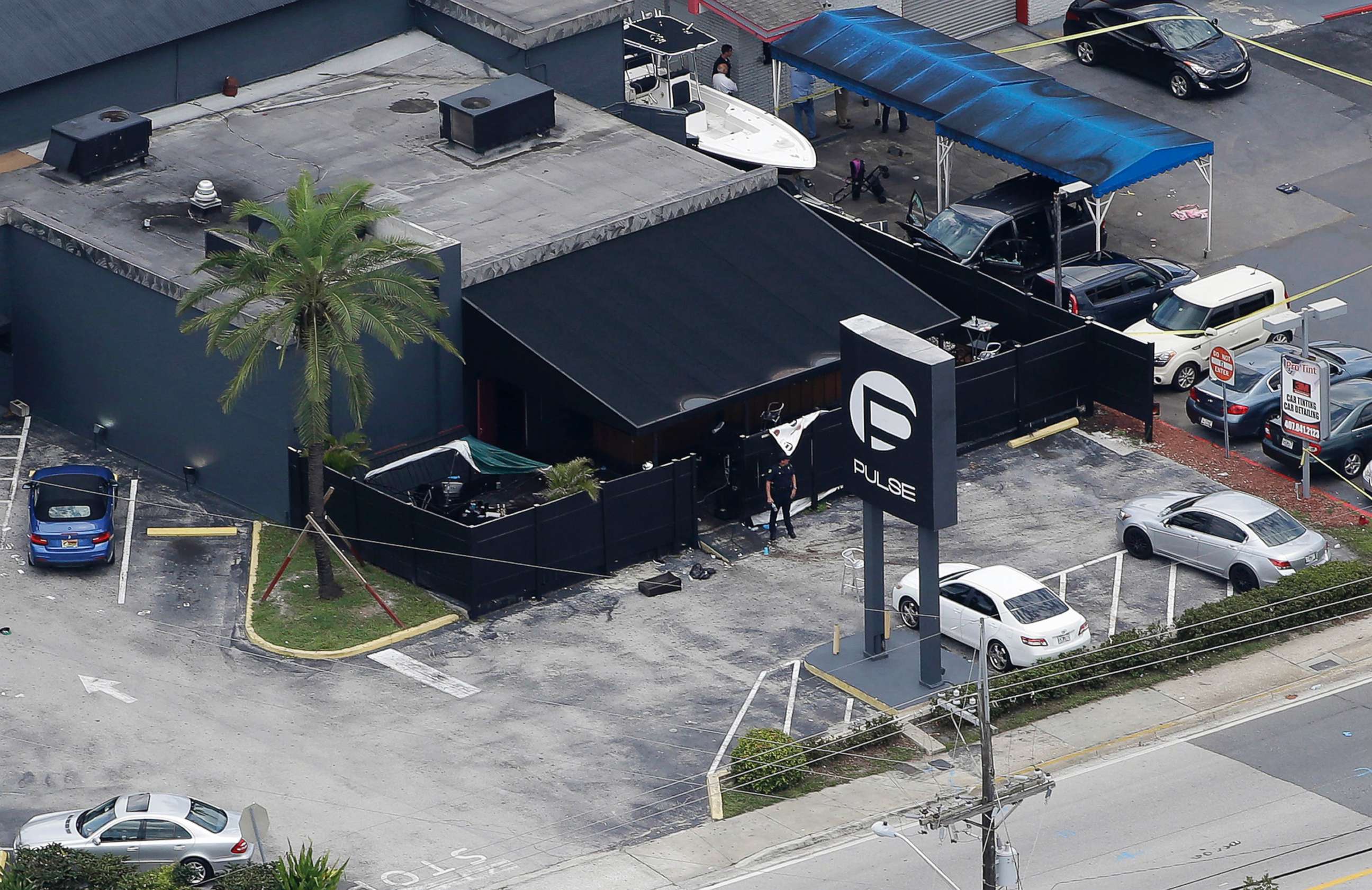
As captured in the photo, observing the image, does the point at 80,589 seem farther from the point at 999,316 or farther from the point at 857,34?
the point at 857,34

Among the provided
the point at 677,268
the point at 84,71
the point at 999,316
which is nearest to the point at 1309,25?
the point at 999,316

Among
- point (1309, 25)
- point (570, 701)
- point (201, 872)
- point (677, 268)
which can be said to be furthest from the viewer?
point (1309, 25)

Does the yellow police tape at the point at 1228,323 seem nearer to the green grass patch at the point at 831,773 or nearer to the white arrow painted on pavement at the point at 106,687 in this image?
the green grass patch at the point at 831,773

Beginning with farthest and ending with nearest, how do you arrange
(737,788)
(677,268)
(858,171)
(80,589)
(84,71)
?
(858,171)
(84,71)
(677,268)
(80,589)
(737,788)

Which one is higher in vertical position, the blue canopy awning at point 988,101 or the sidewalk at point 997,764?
the blue canopy awning at point 988,101

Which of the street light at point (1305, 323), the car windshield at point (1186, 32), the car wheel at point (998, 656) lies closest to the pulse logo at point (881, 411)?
the car wheel at point (998, 656)

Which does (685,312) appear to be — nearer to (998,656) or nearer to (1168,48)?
(998,656)

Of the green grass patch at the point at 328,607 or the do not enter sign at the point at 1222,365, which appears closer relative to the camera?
the green grass patch at the point at 328,607

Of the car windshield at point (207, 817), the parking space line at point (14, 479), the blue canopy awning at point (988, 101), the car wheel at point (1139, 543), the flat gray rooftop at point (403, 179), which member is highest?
the flat gray rooftop at point (403, 179)
